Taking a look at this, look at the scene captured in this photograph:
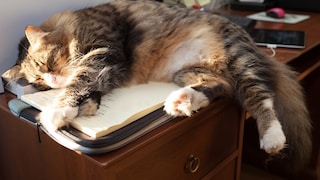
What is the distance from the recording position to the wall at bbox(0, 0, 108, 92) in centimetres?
96

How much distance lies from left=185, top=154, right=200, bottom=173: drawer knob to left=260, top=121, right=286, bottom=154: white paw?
181 millimetres

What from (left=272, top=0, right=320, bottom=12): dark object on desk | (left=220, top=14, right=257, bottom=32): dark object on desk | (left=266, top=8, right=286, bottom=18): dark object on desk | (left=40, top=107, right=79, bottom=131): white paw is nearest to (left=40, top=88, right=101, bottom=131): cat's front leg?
(left=40, top=107, right=79, bottom=131): white paw

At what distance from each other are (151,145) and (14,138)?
0.38 meters

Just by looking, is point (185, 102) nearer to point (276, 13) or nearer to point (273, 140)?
point (273, 140)

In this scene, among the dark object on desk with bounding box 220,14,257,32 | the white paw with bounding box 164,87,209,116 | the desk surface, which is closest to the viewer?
the white paw with bounding box 164,87,209,116

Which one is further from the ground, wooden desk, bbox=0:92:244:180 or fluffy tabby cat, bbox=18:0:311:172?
fluffy tabby cat, bbox=18:0:311:172

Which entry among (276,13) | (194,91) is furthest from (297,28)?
(194,91)

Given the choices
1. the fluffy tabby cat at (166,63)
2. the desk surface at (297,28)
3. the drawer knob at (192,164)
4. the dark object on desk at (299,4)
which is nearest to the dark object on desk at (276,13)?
the desk surface at (297,28)

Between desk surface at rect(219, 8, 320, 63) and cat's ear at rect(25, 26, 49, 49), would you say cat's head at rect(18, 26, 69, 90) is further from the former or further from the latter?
desk surface at rect(219, 8, 320, 63)

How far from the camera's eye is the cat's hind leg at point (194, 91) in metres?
0.81

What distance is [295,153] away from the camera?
3.52ft

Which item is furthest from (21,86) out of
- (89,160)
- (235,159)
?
(235,159)

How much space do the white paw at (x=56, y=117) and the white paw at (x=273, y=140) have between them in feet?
1.58

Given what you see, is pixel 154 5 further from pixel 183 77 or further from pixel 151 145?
pixel 151 145
